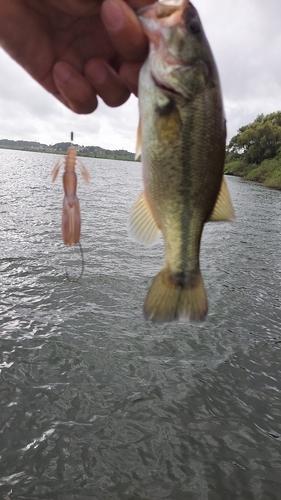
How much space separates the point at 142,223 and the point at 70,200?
0.46m

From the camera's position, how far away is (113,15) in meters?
2.02

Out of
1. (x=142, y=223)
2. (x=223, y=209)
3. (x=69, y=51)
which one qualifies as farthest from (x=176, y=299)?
(x=69, y=51)

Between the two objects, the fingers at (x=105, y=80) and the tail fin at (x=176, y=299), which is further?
the fingers at (x=105, y=80)

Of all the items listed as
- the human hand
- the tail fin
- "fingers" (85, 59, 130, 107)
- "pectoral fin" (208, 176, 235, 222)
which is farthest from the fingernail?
the tail fin

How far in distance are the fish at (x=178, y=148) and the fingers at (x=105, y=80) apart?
2.04ft

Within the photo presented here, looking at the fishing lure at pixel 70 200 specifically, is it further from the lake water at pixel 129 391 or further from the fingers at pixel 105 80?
the lake water at pixel 129 391

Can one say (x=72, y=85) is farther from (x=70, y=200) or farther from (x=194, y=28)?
(x=194, y=28)

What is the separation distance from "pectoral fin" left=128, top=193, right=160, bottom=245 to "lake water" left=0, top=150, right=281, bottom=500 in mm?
3689

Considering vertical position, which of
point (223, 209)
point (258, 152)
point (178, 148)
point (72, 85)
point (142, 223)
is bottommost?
Answer: point (142, 223)

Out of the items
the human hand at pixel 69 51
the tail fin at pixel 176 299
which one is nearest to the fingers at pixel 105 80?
the human hand at pixel 69 51

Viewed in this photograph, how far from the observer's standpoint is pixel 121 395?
5.81m

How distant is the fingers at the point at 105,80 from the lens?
2627mm

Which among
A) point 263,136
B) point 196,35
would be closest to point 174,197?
point 196,35

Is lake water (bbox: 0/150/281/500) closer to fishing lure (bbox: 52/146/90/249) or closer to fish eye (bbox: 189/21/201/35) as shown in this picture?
fishing lure (bbox: 52/146/90/249)
